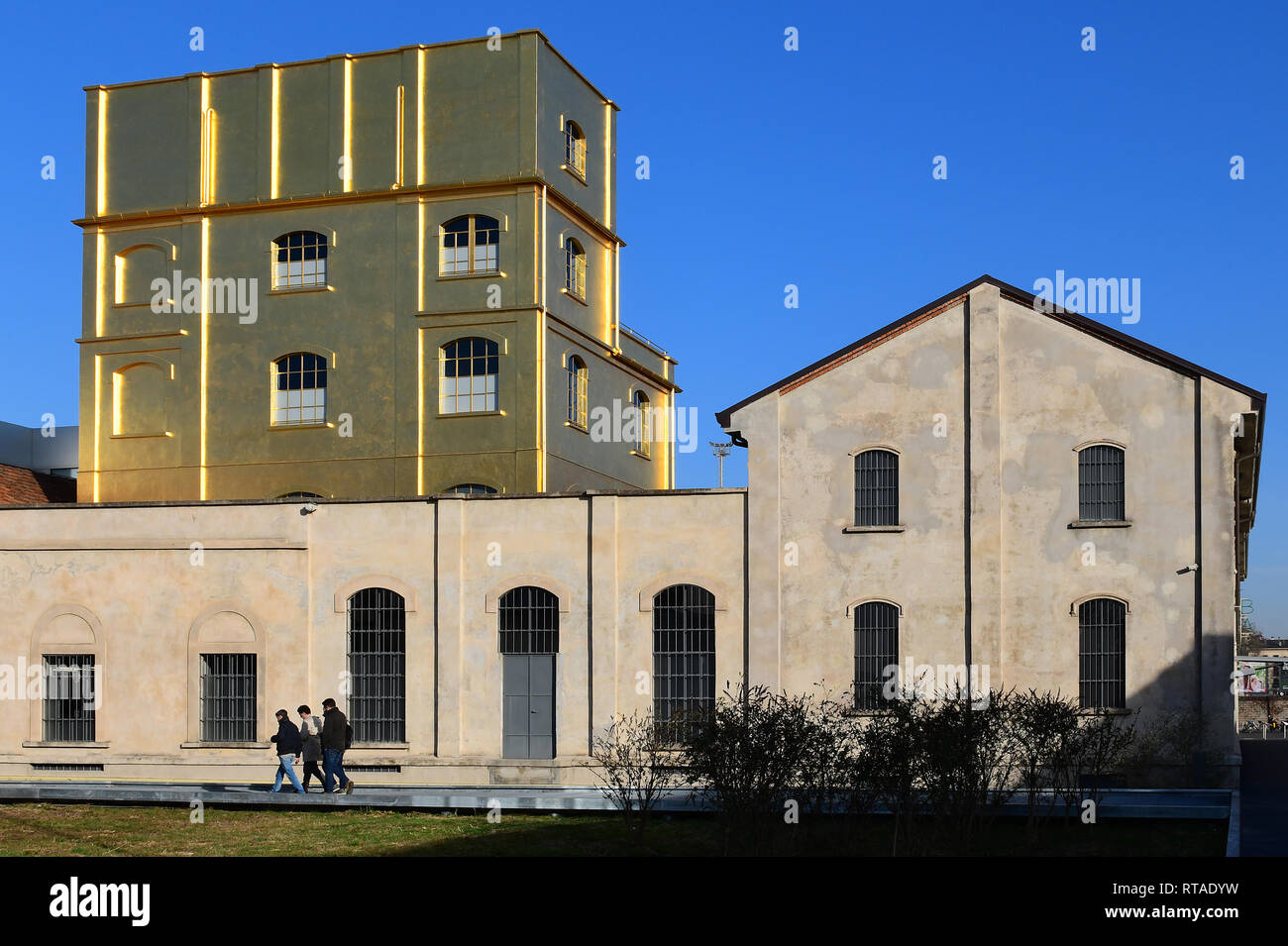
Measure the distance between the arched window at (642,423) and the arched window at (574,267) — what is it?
4574 millimetres

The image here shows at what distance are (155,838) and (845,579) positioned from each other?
47.3 ft

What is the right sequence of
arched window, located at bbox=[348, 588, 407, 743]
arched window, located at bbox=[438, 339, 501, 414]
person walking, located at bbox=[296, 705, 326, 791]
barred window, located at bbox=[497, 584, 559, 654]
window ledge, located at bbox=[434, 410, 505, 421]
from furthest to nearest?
arched window, located at bbox=[438, 339, 501, 414] < window ledge, located at bbox=[434, 410, 505, 421] < arched window, located at bbox=[348, 588, 407, 743] < barred window, located at bbox=[497, 584, 559, 654] < person walking, located at bbox=[296, 705, 326, 791]

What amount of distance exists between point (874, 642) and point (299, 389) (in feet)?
54.9

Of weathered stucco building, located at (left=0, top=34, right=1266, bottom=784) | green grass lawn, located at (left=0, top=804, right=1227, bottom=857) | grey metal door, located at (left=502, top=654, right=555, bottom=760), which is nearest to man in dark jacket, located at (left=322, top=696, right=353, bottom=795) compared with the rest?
green grass lawn, located at (left=0, top=804, right=1227, bottom=857)

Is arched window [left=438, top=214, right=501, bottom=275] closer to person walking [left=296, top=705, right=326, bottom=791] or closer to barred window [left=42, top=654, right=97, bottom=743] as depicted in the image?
barred window [left=42, top=654, right=97, bottom=743]

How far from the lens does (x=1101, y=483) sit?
97.9 ft

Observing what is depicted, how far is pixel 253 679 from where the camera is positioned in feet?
108

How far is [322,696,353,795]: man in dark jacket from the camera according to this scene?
27.2m

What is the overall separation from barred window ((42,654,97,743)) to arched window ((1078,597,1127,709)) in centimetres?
2106

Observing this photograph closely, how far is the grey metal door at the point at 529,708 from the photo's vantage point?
31594mm

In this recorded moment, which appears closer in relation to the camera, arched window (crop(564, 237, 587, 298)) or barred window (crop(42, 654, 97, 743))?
barred window (crop(42, 654, 97, 743))

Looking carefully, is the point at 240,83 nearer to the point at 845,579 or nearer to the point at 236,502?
the point at 236,502
